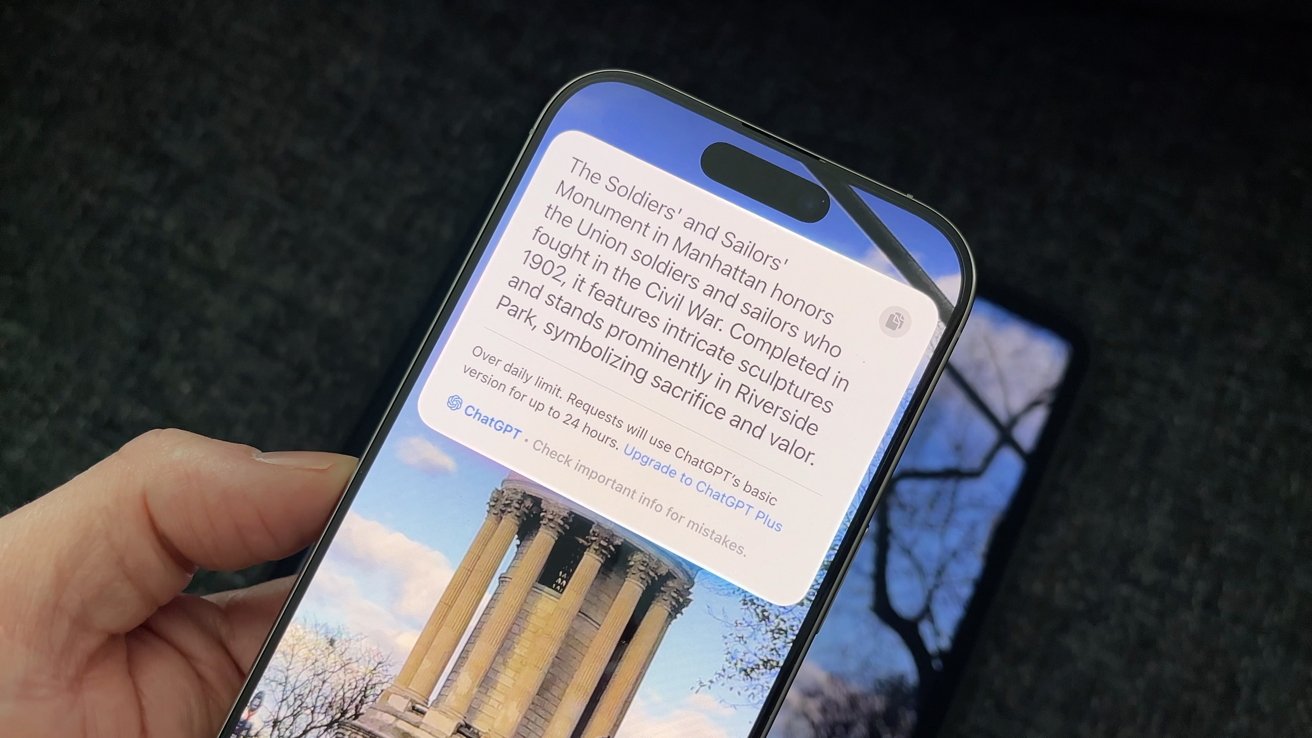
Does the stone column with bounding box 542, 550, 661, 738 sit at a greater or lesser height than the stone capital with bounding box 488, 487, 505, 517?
lesser

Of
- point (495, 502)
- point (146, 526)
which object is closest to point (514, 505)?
point (495, 502)

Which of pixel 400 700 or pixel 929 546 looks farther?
pixel 929 546

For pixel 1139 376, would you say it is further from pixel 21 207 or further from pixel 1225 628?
pixel 21 207

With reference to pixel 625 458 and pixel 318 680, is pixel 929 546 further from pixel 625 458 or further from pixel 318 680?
pixel 318 680

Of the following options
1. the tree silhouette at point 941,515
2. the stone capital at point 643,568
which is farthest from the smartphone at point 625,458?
the tree silhouette at point 941,515

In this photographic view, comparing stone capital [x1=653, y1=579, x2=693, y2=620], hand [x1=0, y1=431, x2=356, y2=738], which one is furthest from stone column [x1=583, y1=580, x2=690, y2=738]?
hand [x1=0, y1=431, x2=356, y2=738]

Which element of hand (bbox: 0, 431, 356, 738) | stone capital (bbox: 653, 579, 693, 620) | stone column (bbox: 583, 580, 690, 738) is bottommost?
hand (bbox: 0, 431, 356, 738)

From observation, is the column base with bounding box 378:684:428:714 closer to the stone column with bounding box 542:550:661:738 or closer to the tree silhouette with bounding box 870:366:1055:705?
the stone column with bounding box 542:550:661:738
